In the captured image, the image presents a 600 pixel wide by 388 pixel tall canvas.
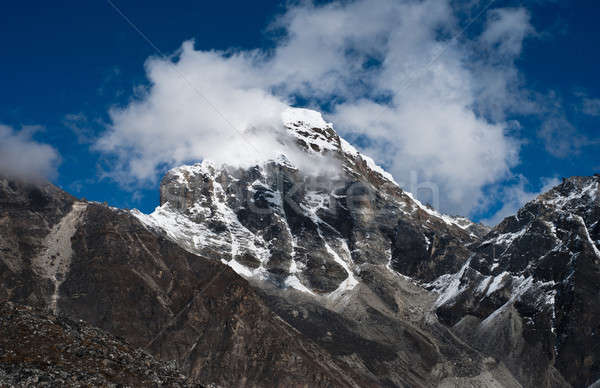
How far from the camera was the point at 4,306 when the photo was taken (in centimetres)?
8419

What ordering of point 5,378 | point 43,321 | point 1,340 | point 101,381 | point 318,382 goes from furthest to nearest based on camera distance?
1. point 318,382
2. point 43,321
3. point 1,340
4. point 101,381
5. point 5,378

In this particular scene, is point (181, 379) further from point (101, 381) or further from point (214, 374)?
point (214, 374)

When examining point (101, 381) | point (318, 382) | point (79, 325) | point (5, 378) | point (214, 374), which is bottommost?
point (5, 378)

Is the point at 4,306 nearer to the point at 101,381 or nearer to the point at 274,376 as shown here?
the point at 101,381

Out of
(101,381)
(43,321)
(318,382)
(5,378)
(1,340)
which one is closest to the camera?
(5,378)

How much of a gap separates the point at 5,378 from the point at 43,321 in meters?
16.3

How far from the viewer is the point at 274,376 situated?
199 m

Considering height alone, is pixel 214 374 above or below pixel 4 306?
above

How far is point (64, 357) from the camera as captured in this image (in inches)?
2899

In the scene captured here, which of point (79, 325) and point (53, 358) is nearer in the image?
point (53, 358)

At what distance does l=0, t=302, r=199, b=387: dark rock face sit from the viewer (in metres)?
68.2

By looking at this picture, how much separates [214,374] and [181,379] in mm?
122008

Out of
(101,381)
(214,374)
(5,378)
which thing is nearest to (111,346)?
(101,381)

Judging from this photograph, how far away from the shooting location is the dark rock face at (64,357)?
68.2 metres
